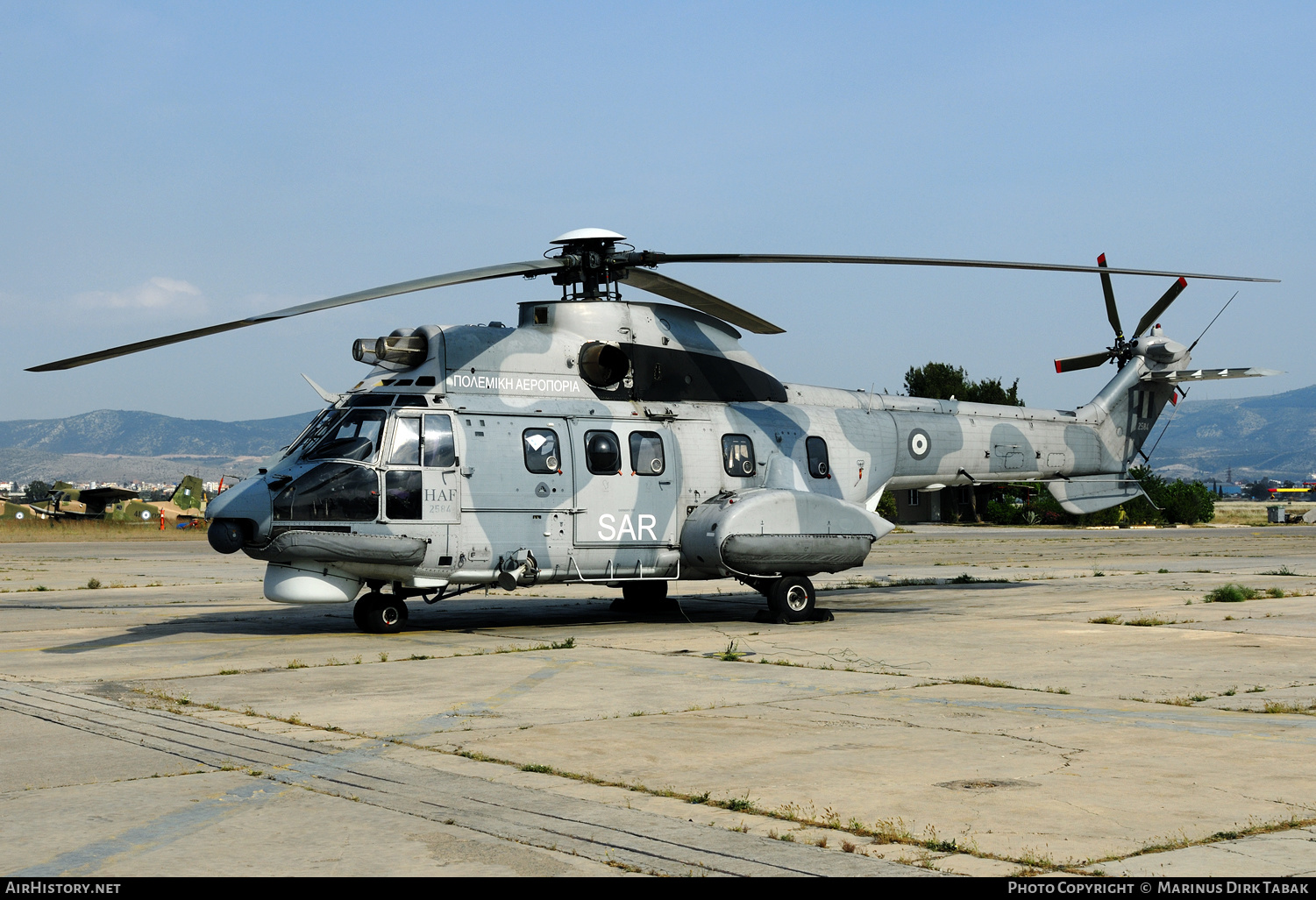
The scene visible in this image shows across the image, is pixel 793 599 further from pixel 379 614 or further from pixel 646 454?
pixel 379 614

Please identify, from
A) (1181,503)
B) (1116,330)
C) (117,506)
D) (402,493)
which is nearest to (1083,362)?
(1116,330)

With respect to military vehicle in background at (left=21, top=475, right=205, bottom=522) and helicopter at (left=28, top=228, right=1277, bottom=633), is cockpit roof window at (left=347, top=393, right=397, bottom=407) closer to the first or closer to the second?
helicopter at (left=28, top=228, right=1277, bottom=633)

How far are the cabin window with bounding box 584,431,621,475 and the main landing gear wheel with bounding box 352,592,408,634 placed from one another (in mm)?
3135

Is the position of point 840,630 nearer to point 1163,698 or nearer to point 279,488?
point 1163,698

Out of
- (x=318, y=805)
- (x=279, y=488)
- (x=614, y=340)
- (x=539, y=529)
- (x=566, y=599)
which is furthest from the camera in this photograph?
(x=566, y=599)

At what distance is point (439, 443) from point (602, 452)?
2.32 metres

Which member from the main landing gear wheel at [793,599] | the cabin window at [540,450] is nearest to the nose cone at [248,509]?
the cabin window at [540,450]

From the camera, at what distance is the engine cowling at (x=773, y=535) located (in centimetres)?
1586

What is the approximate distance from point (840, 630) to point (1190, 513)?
178 feet

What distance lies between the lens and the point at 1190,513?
2477 inches

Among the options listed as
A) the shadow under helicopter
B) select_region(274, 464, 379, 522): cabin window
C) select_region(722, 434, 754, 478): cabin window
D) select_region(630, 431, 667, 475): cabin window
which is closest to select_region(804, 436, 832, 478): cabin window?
select_region(722, 434, 754, 478): cabin window

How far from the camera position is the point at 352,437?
14.6 metres

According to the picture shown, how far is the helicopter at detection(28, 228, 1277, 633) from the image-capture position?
1427 centimetres
